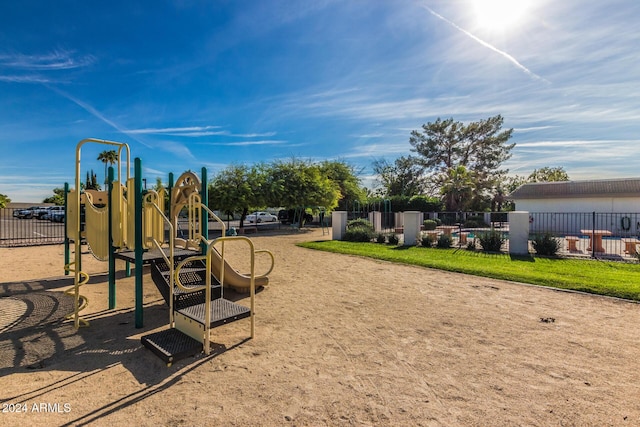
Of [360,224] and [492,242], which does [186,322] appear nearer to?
[492,242]

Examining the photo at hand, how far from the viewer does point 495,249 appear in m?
11.5

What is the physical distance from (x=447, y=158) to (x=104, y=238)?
37.5 meters

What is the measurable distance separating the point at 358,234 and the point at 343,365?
39.8 feet

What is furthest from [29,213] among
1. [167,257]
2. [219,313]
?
[219,313]

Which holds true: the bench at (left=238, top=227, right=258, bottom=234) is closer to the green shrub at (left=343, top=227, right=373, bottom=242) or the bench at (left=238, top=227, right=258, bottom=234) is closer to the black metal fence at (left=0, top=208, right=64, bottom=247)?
the green shrub at (left=343, top=227, right=373, bottom=242)

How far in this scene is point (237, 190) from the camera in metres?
21.0

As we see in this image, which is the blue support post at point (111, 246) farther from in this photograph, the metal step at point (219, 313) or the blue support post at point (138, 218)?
the metal step at point (219, 313)

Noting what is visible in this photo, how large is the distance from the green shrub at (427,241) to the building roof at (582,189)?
1438 centimetres

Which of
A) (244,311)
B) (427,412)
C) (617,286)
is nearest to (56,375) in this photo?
(244,311)

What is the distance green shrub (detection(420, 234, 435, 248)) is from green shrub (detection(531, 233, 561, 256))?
135 inches

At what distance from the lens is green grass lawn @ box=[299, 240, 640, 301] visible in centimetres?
632

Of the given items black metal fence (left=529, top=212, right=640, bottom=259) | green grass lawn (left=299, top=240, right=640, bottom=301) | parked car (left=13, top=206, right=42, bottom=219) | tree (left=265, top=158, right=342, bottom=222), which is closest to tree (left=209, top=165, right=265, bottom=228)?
tree (left=265, top=158, right=342, bottom=222)

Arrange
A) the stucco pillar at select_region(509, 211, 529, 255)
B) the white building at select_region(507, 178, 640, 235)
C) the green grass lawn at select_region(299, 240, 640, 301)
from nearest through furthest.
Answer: the green grass lawn at select_region(299, 240, 640, 301) → the stucco pillar at select_region(509, 211, 529, 255) → the white building at select_region(507, 178, 640, 235)

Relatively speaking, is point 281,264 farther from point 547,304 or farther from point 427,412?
point 427,412
